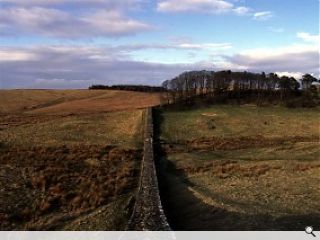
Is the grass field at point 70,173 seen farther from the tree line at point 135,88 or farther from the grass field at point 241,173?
the tree line at point 135,88

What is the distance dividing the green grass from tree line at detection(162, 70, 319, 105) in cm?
994

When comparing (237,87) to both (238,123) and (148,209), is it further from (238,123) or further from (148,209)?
(148,209)

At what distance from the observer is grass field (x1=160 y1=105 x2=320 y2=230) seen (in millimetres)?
20875

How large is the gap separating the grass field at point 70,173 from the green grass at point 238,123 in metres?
4.94

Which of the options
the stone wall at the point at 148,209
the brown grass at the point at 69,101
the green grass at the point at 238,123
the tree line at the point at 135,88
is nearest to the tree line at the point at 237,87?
the brown grass at the point at 69,101

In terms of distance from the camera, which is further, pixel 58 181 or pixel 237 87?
pixel 237 87

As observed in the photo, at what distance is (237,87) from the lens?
324 ft

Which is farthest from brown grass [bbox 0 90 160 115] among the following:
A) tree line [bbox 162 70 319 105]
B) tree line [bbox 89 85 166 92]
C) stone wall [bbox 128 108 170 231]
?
stone wall [bbox 128 108 170 231]

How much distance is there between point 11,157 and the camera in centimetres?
3922

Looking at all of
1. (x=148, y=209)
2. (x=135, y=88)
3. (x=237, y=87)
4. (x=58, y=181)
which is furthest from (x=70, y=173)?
(x=135, y=88)

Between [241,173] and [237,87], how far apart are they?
222 ft

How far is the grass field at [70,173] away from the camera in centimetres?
2259

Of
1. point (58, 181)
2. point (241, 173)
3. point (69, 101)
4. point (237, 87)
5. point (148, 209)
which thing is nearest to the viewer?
point (148, 209)
